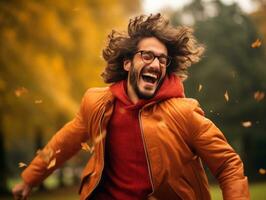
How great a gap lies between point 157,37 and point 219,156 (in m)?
1.18

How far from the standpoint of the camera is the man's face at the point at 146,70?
489 cm

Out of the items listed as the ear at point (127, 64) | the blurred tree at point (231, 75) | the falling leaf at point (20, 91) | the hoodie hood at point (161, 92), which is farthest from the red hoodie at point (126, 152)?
the blurred tree at point (231, 75)

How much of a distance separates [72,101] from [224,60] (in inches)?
238

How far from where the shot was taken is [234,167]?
4539mm

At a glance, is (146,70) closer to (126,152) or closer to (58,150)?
(126,152)

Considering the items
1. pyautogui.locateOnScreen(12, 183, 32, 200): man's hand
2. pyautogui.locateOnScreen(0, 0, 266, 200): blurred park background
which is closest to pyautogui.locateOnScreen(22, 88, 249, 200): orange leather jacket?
pyautogui.locateOnScreen(12, 183, 32, 200): man's hand

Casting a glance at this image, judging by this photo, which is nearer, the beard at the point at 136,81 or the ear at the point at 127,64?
the beard at the point at 136,81

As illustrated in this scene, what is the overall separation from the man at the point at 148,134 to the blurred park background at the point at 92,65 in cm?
617

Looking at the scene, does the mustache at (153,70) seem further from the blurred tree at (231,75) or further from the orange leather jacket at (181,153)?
the blurred tree at (231,75)

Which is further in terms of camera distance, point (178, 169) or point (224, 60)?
point (224, 60)

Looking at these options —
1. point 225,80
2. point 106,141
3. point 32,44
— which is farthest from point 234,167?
point 225,80

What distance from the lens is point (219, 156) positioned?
4586 mm

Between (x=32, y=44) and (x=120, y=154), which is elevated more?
(x=32, y=44)

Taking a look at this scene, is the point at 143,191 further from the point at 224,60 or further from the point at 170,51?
the point at 224,60
